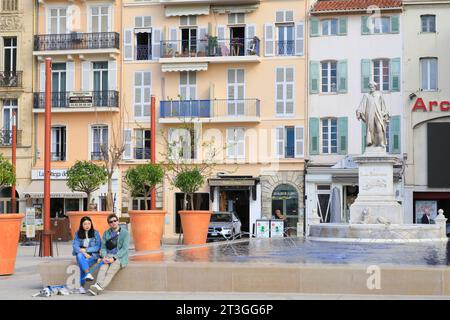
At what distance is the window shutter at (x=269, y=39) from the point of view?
4734 cm

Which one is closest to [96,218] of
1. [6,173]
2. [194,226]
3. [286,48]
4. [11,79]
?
[6,173]

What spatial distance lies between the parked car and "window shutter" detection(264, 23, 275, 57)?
1029cm

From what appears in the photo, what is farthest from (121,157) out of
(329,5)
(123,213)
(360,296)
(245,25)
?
(360,296)

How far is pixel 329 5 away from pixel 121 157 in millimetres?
12602

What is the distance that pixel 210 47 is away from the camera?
155ft

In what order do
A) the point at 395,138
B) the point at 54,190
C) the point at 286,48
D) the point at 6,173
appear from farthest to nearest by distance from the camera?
the point at 54,190 < the point at 286,48 < the point at 395,138 < the point at 6,173

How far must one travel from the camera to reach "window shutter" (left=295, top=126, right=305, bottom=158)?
46594 mm

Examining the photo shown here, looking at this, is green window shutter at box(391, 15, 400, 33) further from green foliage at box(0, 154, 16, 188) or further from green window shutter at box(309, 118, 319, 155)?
green foliage at box(0, 154, 16, 188)

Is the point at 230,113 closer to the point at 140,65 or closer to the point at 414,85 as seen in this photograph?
the point at 140,65

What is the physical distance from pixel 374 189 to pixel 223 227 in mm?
13002

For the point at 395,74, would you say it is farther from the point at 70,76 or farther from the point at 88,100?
the point at 70,76

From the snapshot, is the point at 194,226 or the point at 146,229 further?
the point at 194,226

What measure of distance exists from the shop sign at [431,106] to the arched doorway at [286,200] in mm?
6954

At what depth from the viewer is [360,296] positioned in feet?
47.6
